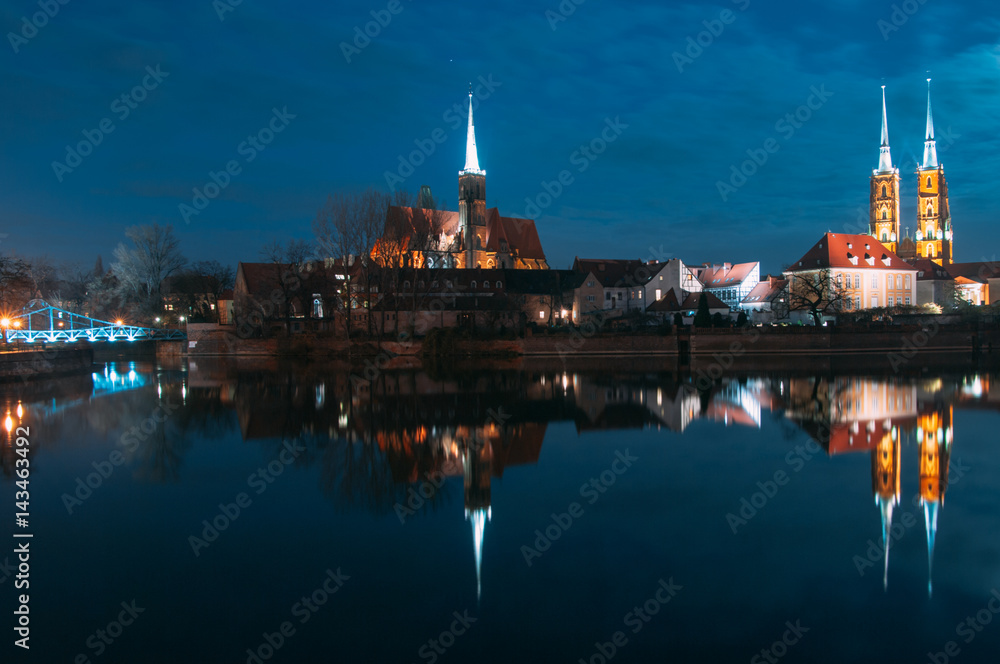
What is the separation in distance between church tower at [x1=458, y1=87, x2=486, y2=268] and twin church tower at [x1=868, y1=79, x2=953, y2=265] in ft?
226

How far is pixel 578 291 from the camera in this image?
67.1 m

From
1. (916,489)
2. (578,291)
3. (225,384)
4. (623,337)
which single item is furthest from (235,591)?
(578,291)

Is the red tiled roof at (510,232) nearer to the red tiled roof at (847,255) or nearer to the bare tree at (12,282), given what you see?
the red tiled roof at (847,255)

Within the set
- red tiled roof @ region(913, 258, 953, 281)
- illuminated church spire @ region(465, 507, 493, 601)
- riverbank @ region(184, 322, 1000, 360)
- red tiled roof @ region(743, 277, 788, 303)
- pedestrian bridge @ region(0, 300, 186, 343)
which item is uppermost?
red tiled roof @ region(913, 258, 953, 281)

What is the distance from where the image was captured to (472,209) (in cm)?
8094

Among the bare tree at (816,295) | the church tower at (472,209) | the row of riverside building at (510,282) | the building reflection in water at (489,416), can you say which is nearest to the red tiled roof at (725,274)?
the row of riverside building at (510,282)

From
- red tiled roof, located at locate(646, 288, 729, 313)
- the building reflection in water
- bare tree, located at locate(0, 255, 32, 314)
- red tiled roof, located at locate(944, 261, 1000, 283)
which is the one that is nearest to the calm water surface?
the building reflection in water

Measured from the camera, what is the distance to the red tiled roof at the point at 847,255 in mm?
Result: 66062

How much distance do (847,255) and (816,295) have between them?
9.42 m

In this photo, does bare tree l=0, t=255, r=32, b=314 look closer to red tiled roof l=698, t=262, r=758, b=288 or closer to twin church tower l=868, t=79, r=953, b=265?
red tiled roof l=698, t=262, r=758, b=288

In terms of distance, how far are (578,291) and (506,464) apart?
174 feet

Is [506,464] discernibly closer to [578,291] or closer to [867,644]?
[867,644]

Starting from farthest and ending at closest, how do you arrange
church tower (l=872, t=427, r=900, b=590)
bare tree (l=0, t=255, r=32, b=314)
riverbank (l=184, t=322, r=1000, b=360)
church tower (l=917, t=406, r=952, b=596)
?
riverbank (l=184, t=322, r=1000, b=360), bare tree (l=0, t=255, r=32, b=314), church tower (l=917, t=406, r=952, b=596), church tower (l=872, t=427, r=900, b=590)

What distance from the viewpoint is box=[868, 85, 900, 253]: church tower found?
107562 mm
